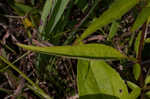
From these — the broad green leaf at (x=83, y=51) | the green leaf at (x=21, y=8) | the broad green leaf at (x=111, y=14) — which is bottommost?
the broad green leaf at (x=83, y=51)

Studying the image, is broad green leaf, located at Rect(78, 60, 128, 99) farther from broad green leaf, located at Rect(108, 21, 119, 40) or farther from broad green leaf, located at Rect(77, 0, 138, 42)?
broad green leaf, located at Rect(108, 21, 119, 40)

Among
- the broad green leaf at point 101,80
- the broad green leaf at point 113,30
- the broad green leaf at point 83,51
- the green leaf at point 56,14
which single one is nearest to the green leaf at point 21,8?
the green leaf at point 56,14

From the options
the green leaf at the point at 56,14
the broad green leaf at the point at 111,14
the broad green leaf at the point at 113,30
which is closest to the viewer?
the broad green leaf at the point at 111,14

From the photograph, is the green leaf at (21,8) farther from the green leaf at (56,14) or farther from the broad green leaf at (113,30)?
the broad green leaf at (113,30)

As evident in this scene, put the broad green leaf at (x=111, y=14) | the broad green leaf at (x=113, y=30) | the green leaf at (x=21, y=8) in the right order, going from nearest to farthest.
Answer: the broad green leaf at (x=111, y=14)
the broad green leaf at (x=113, y=30)
the green leaf at (x=21, y=8)

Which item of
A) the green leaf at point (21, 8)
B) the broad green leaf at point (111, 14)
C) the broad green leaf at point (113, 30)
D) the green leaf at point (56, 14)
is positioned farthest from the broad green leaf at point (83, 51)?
the green leaf at point (21, 8)

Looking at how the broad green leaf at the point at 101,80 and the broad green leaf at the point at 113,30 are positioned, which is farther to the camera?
the broad green leaf at the point at 113,30

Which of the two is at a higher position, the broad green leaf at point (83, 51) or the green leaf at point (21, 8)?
the green leaf at point (21, 8)

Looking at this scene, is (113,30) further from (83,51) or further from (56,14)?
(83,51)

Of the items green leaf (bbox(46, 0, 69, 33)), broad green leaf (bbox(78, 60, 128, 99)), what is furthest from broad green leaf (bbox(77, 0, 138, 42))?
green leaf (bbox(46, 0, 69, 33))
